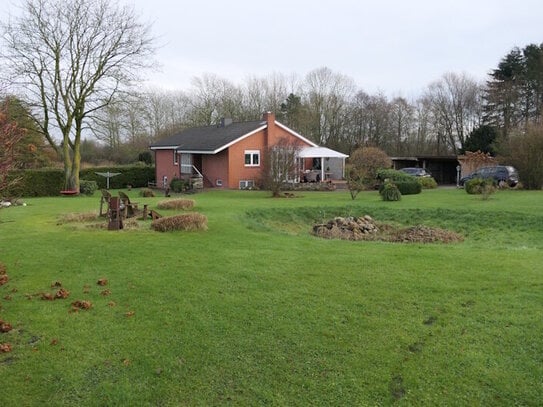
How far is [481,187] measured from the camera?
24.4 m

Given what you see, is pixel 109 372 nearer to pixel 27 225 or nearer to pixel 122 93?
pixel 27 225

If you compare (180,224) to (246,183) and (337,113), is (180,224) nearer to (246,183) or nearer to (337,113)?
(246,183)

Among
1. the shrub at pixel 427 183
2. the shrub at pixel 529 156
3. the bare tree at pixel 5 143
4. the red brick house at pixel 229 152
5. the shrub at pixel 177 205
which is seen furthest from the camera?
the shrub at pixel 427 183

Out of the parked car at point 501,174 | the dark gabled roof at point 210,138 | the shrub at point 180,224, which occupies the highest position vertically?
the dark gabled roof at point 210,138

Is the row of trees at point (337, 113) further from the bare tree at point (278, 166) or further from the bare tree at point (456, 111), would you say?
the bare tree at point (278, 166)

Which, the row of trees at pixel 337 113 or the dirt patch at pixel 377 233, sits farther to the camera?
the row of trees at pixel 337 113

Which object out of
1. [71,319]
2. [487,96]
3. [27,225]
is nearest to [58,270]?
[71,319]

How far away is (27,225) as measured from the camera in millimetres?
13695

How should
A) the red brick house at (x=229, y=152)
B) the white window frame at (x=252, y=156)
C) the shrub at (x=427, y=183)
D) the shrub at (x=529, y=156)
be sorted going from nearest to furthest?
the shrub at (x=529, y=156)
the red brick house at (x=229, y=152)
the white window frame at (x=252, y=156)
the shrub at (x=427, y=183)

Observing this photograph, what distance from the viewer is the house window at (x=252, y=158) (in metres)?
34.0

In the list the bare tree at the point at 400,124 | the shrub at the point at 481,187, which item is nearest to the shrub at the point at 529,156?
the shrub at the point at 481,187

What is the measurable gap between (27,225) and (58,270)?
20.9 ft

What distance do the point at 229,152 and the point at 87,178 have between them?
13.6m

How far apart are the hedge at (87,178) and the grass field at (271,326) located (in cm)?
2322
